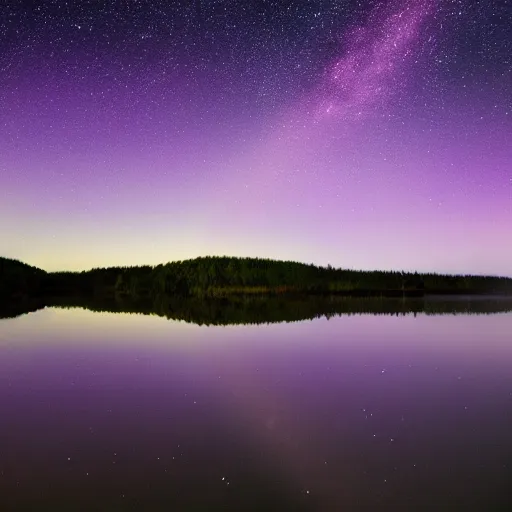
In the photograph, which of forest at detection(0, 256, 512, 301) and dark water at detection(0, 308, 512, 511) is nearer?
dark water at detection(0, 308, 512, 511)

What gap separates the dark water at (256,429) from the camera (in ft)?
21.4

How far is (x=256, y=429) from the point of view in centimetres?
914

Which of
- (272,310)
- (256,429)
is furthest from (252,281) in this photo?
(256,429)

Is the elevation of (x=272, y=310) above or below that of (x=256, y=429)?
above

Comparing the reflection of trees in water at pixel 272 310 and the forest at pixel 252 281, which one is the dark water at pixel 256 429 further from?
the forest at pixel 252 281

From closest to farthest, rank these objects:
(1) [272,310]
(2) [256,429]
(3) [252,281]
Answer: (2) [256,429], (1) [272,310], (3) [252,281]

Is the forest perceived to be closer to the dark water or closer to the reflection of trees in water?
the reflection of trees in water

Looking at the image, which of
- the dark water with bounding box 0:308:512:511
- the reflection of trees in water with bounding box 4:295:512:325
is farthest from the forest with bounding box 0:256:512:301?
the dark water with bounding box 0:308:512:511

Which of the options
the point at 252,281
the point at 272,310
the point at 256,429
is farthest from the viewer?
the point at 252,281

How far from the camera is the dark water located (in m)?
6.51

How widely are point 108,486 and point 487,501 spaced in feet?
15.5

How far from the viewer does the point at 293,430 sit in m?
9.11

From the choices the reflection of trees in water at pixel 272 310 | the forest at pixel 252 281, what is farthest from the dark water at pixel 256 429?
the forest at pixel 252 281

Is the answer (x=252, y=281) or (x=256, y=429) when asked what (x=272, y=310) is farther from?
(x=252, y=281)
